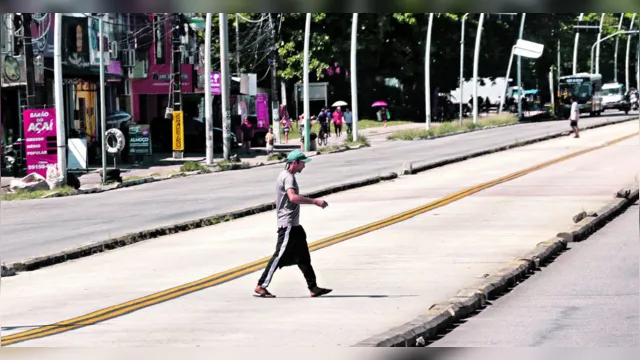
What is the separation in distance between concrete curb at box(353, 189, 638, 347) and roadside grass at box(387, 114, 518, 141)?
146ft

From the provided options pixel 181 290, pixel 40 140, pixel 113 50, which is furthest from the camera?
pixel 113 50

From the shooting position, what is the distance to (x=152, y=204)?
3272cm

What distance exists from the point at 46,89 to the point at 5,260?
2990 cm

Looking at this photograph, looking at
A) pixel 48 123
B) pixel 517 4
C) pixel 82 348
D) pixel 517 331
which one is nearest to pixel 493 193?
pixel 48 123

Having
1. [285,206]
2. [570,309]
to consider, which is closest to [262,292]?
[285,206]

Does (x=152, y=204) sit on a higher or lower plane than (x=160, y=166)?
higher

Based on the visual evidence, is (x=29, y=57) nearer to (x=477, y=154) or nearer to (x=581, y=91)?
(x=477, y=154)

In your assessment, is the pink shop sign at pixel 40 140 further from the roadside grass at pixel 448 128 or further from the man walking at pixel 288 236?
the roadside grass at pixel 448 128

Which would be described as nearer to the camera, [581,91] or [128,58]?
[128,58]

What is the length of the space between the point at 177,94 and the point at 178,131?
1492 millimetres

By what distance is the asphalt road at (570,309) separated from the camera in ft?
43.4

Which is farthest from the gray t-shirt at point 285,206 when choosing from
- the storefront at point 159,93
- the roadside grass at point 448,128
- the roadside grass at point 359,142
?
the roadside grass at point 448,128

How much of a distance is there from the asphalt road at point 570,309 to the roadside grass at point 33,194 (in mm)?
18411

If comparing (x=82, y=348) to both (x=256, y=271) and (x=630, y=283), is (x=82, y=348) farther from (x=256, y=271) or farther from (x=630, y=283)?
(x=630, y=283)
